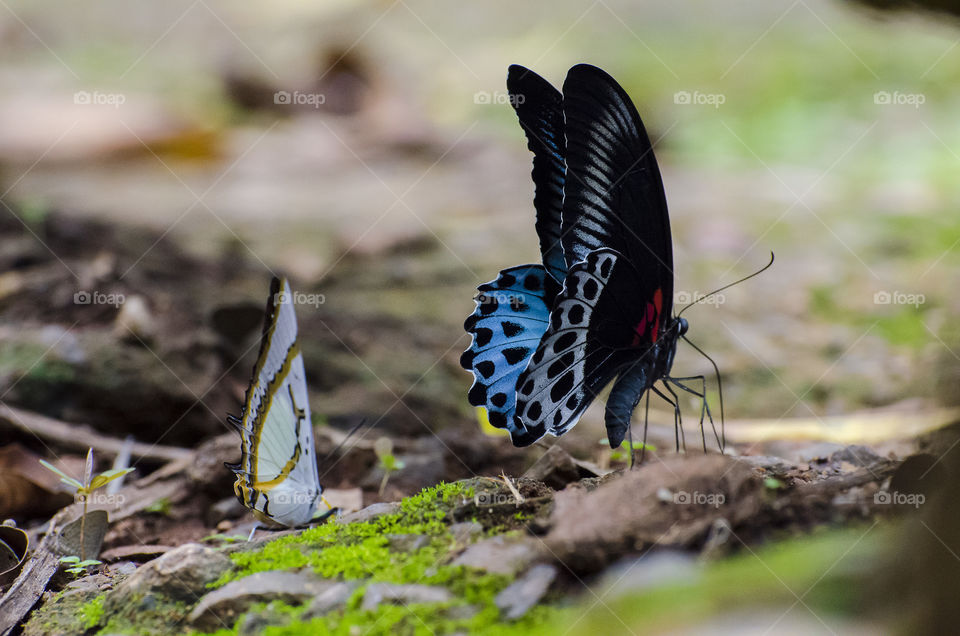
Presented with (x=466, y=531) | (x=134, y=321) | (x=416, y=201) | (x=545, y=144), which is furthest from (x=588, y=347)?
(x=416, y=201)

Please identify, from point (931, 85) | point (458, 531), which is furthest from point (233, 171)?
point (931, 85)

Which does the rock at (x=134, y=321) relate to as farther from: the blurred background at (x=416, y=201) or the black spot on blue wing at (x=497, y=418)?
the black spot on blue wing at (x=497, y=418)

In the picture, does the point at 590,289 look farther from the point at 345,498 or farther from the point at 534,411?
the point at 345,498

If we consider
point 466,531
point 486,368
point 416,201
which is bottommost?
point 466,531

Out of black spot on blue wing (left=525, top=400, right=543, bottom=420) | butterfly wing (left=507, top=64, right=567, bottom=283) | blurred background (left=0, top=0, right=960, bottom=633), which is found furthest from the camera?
blurred background (left=0, top=0, right=960, bottom=633)

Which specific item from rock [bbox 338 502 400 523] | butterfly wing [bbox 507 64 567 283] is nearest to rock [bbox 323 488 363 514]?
rock [bbox 338 502 400 523]

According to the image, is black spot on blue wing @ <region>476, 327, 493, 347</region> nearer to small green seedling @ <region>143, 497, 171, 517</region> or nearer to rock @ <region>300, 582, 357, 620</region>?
rock @ <region>300, 582, 357, 620</region>
